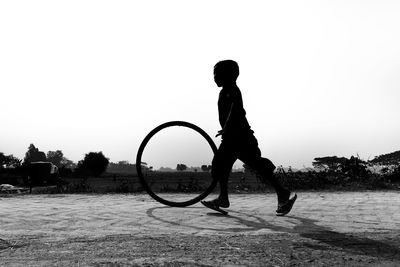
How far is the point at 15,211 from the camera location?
5.35 metres

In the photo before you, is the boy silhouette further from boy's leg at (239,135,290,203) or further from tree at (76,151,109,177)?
tree at (76,151,109,177)

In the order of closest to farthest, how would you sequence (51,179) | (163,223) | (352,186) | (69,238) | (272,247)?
(272,247) → (69,238) → (163,223) → (352,186) → (51,179)

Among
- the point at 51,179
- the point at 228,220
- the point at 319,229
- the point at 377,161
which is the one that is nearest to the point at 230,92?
the point at 228,220

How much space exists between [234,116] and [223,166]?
0.62 m

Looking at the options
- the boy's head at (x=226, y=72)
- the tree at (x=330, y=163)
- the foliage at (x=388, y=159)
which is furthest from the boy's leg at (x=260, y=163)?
the foliage at (x=388, y=159)

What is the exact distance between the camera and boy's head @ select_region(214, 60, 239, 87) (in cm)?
488

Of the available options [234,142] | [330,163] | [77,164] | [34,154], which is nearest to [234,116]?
[234,142]

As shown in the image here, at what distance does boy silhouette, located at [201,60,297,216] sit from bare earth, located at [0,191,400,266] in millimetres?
242

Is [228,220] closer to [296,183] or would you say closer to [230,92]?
[230,92]

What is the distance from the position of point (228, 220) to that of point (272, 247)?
1539mm

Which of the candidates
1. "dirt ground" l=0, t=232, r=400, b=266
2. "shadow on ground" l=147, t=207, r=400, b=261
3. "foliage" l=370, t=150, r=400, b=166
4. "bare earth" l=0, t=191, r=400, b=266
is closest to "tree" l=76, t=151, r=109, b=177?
"foliage" l=370, t=150, r=400, b=166

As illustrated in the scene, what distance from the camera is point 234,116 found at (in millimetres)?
4703

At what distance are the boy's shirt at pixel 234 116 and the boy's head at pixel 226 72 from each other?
0.47 feet

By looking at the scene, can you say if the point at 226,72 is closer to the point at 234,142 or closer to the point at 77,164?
the point at 234,142
